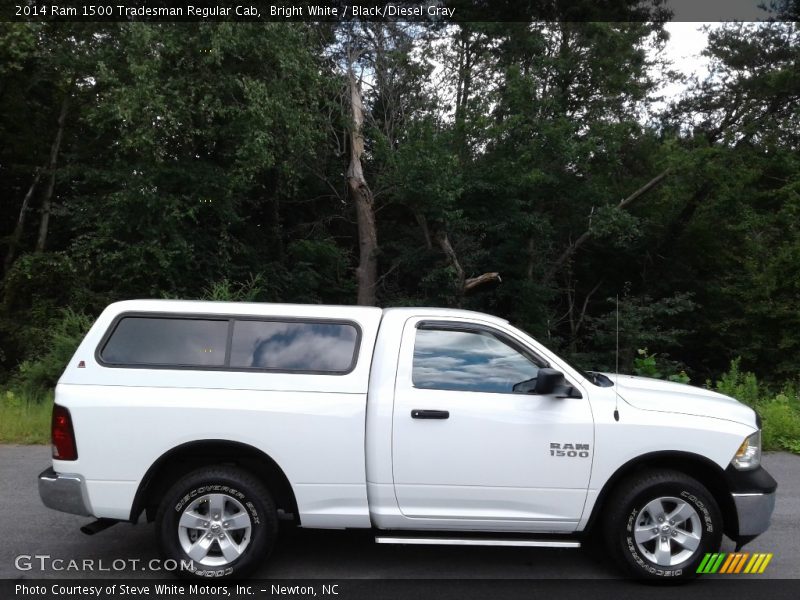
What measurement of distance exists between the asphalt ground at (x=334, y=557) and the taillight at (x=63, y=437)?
2.97 ft

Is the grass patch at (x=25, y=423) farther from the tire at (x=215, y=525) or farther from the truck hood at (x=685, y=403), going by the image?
the truck hood at (x=685, y=403)

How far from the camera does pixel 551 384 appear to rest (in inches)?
186

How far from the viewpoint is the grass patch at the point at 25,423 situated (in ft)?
29.9

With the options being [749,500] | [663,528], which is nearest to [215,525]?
[663,528]

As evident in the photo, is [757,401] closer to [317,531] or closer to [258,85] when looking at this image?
[317,531]

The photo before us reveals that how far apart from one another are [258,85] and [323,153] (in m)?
6.04

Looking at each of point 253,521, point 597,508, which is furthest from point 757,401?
point 253,521

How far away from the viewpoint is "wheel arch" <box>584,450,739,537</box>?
15.9ft

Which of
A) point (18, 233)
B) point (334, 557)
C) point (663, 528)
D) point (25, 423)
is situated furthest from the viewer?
point (18, 233)

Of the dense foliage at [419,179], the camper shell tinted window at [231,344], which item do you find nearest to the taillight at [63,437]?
the camper shell tinted window at [231,344]

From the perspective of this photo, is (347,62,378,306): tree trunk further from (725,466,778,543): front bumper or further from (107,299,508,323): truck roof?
(725,466,778,543): front bumper
